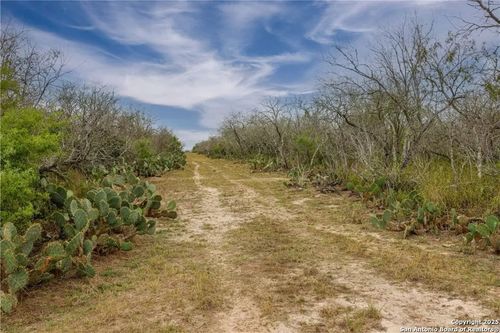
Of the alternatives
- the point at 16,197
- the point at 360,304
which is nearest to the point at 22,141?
the point at 16,197

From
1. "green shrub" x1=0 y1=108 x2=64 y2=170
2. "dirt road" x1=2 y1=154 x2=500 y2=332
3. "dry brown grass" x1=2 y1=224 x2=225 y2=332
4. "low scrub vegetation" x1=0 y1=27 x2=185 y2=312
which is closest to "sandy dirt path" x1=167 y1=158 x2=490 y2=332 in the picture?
"dirt road" x1=2 y1=154 x2=500 y2=332

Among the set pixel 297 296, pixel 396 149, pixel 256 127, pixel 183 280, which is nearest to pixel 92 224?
pixel 183 280

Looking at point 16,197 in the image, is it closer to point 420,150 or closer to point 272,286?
point 272,286

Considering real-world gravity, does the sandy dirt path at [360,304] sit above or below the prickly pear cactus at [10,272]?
below

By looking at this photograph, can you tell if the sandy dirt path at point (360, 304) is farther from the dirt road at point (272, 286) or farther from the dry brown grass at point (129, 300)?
the dry brown grass at point (129, 300)

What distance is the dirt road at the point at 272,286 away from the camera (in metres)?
3.64

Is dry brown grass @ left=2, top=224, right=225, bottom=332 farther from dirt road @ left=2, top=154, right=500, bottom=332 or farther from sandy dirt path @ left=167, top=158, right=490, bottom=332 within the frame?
sandy dirt path @ left=167, top=158, right=490, bottom=332

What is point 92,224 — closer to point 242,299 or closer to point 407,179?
point 242,299

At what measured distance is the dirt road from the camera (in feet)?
11.9

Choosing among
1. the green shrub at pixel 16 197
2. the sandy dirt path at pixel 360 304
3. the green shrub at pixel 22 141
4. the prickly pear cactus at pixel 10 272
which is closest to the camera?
the sandy dirt path at pixel 360 304

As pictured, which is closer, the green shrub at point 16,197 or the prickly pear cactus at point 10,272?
the prickly pear cactus at point 10,272

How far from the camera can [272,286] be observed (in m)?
4.50

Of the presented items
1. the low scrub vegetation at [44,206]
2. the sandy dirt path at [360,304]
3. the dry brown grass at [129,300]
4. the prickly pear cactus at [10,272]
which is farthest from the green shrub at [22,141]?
the sandy dirt path at [360,304]

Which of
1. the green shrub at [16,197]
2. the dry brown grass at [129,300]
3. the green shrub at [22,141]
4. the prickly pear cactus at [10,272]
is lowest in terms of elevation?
the dry brown grass at [129,300]
